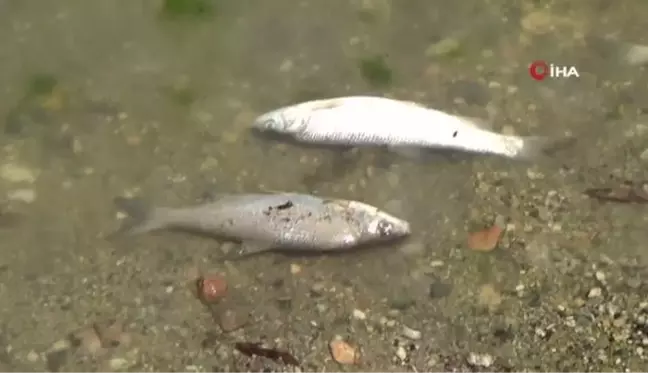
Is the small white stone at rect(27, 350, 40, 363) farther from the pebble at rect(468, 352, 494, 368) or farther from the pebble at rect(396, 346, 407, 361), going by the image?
the pebble at rect(468, 352, 494, 368)

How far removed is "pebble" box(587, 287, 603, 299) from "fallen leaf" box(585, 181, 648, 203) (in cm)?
22

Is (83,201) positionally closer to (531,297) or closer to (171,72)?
(171,72)

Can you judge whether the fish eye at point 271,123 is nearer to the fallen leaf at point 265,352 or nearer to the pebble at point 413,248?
the pebble at point 413,248

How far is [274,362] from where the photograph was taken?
1.44m

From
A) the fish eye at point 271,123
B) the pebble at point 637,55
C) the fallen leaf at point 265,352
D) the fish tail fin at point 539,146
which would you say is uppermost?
the pebble at point 637,55

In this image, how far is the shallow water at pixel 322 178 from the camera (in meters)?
1.47

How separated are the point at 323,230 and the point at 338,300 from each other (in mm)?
138

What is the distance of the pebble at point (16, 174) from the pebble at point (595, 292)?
3.86ft

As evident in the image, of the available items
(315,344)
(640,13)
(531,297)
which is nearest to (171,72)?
(315,344)

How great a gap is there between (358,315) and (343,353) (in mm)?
85

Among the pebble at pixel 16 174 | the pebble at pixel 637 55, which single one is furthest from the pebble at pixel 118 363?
the pebble at pixel 637 55

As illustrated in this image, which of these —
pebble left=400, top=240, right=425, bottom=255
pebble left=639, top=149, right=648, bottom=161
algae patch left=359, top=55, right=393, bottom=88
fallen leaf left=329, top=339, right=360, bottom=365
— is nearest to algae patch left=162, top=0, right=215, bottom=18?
algae patch left=359, top=55, right=393, bottom=88

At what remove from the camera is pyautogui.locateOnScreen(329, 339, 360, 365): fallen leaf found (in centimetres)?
144

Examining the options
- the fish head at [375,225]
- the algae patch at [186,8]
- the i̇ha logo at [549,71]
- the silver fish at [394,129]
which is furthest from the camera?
the algae patch at [186,8]
